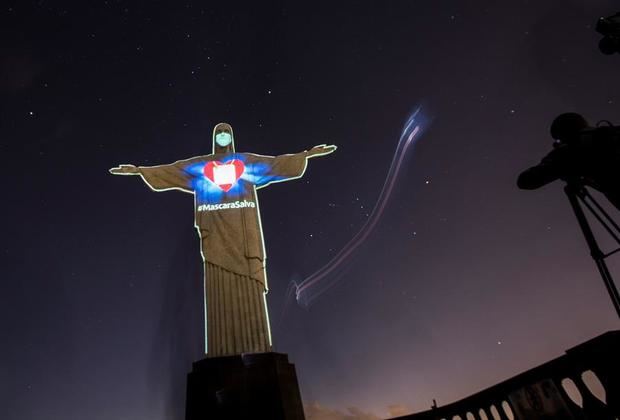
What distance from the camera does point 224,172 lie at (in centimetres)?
827

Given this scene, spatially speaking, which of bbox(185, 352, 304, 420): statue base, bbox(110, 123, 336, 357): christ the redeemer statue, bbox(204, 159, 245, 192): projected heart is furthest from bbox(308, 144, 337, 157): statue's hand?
bbox(185, 352, 304, 420): statue base

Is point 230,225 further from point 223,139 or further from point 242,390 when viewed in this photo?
point 242,390

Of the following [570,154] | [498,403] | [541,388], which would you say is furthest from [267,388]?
[570,154]

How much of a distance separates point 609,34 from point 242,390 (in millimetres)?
6342

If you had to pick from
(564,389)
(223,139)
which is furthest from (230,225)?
(564,389)

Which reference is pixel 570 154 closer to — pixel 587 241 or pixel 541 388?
pixel 587 241

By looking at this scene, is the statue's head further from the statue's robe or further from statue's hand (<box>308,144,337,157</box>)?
statue's hand (<box>308,144,337,157</box>)

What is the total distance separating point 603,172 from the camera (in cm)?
262

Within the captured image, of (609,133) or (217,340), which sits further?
(217,340)

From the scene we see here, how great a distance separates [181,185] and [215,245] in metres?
1.65

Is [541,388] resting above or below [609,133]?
below

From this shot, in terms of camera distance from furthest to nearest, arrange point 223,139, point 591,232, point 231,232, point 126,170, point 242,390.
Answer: point 223,139
point 126,170
point 231,232
point 242,390
point 591,232

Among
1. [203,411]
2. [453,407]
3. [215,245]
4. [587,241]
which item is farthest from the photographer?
[215,245]

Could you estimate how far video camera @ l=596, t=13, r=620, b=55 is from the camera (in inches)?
146
